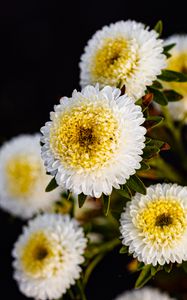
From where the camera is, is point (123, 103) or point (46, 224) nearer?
point (123, 103)

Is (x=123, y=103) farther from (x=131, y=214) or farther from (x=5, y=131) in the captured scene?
(x=5, y=131)

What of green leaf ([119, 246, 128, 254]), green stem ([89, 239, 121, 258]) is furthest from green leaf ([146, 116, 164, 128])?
green stem ([89, 239, 121, 258])

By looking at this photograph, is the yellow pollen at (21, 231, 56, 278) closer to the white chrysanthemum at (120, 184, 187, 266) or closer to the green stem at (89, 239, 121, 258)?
the green stem at (89, 239, 121, 258)

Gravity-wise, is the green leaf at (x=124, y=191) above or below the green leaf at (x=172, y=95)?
below

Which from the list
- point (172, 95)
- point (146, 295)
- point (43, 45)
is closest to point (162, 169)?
point (172, 95)

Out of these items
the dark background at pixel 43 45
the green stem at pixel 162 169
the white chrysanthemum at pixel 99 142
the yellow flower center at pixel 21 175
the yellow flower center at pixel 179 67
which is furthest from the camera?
the dark background at pixel 43 45

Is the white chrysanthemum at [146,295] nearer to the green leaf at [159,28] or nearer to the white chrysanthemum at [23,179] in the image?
the white chrysanthemum at [23,179]

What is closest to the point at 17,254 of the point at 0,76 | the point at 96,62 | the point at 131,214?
the point at 131,214

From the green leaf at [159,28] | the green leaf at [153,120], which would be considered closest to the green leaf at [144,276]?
the green leaf at [153,120]
